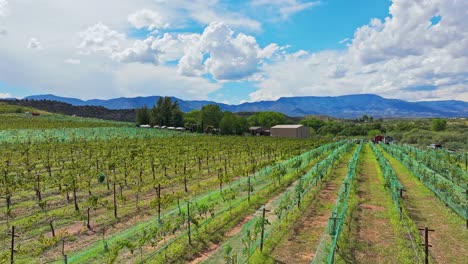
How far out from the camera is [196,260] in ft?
30.4

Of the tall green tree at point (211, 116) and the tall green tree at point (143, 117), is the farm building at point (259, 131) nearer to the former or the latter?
the tall green tree at point (211, 116)

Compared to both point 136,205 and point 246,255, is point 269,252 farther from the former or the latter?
point 136,205

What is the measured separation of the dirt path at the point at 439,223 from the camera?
9836 millimetres

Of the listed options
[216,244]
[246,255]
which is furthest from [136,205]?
[246,255]

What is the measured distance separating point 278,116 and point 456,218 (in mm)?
98286

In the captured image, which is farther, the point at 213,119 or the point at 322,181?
the point at 213,119

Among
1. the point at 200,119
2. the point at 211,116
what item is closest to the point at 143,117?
the point at 200,119

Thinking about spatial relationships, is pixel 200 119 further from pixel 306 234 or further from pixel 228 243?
pixel 228 243

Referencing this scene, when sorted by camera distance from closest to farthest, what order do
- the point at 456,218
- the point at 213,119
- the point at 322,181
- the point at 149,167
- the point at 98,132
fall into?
the point at 456,218 < the point at 322,181 < the point at 149,167 < the point at 98,132 < the point at 213,119

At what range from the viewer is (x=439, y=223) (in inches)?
497

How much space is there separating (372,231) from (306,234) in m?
2.37

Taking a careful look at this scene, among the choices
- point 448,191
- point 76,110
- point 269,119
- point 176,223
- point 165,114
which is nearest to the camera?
point 176,223

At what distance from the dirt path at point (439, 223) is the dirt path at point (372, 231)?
3.50 ft

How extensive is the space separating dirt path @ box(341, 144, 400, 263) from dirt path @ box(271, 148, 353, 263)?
3.37 feet
